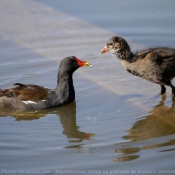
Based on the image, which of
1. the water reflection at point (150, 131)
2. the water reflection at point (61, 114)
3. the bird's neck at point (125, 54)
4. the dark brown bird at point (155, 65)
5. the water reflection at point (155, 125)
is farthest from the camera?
the bird's neck at point (125, 54)

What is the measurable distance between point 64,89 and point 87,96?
41cm

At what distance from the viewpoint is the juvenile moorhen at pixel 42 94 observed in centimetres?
1005

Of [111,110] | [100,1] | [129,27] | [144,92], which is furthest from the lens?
[100,1]

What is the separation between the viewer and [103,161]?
7.75 m

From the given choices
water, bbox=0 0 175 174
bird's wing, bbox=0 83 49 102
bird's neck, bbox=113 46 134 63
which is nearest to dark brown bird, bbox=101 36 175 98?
bird's neck, bbox=113 46 134 63

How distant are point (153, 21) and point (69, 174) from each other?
6.01 metres

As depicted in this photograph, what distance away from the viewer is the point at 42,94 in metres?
10.1

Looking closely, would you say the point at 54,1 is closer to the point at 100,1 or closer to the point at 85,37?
the point at 100,1

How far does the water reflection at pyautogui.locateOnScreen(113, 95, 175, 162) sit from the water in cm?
1

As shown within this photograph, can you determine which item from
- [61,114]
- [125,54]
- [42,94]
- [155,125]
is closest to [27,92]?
[42,94]

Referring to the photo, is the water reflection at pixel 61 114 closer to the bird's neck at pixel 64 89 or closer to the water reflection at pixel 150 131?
the bird's neck at pixel 64 89

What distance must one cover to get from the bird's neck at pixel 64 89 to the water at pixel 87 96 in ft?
0.42

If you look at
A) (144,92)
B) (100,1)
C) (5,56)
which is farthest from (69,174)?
(100,1)

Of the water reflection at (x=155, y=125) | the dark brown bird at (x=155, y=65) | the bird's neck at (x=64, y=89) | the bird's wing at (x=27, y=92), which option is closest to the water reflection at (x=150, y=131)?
the water reflection at (x=155, y=125)
